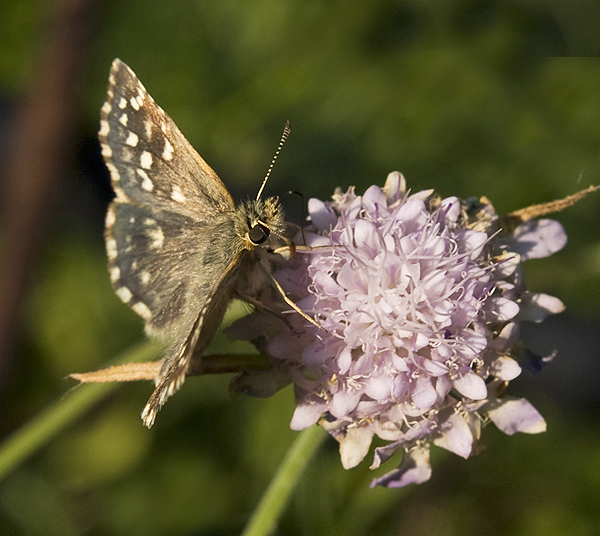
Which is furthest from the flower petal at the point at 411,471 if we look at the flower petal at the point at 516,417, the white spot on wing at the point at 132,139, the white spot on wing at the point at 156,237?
the white spot on wing at the point at 132,139

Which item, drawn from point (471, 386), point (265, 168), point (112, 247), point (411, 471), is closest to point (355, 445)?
point (411, 471)

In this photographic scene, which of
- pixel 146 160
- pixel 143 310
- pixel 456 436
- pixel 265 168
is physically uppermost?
pixel 146 160

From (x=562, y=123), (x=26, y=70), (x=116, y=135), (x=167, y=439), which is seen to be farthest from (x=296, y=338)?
(x=26, y=70)

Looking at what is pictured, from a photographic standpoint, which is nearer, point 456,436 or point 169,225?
point 456,436

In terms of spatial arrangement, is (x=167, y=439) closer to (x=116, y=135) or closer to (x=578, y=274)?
(x=116, y=135)

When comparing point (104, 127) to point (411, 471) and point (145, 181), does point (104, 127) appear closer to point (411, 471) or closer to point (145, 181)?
point (145, 181)

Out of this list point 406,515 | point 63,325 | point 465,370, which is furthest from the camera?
point 63,325

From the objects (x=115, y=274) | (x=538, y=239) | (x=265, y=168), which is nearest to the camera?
(x=538, y=239)
